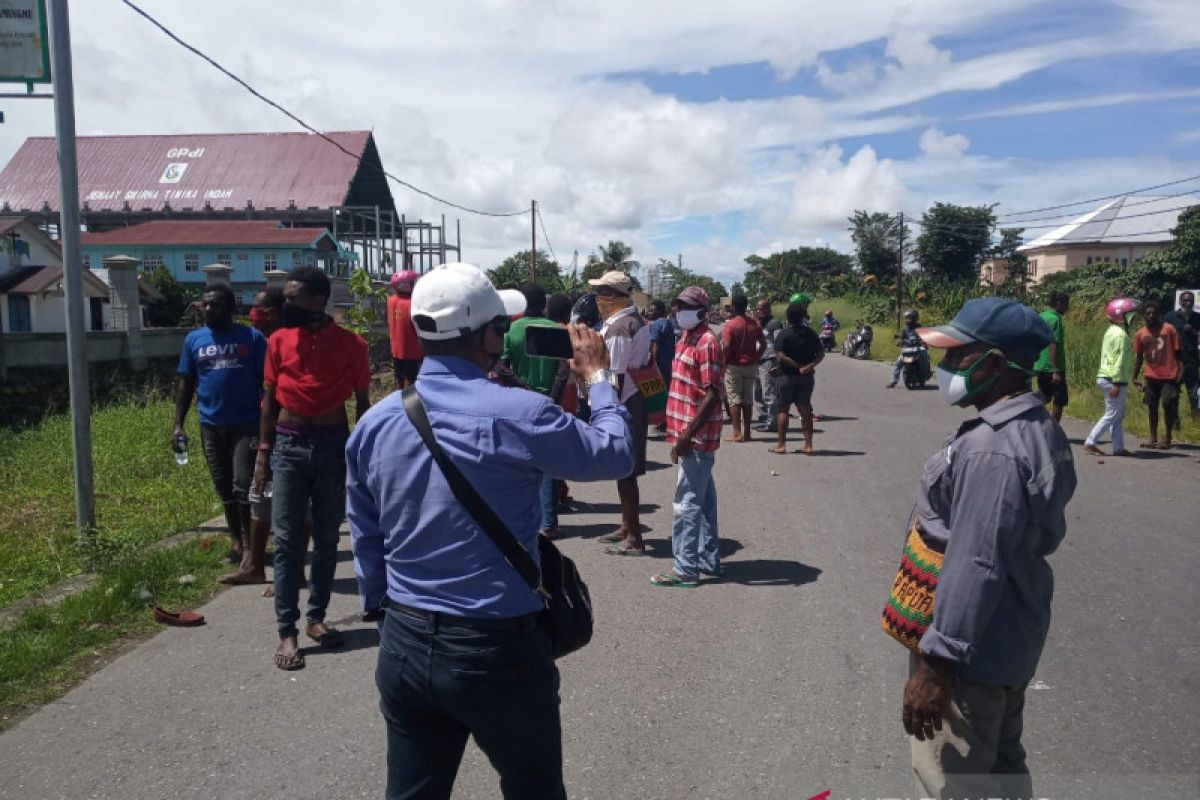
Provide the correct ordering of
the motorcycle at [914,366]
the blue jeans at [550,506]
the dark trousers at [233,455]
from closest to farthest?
the dark trousers at [233,455] < the blue jeans at [550,506] < the motorcycle at [914,366]

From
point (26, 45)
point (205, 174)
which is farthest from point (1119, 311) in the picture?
point (205, 174)

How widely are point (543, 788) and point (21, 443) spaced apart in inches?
466

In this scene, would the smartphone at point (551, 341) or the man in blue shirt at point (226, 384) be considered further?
the man in blue shirt at point (226, 384)

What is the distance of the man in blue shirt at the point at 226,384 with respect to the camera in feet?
20.5

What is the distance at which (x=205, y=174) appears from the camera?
53.5 m

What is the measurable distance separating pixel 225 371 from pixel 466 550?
451 cm

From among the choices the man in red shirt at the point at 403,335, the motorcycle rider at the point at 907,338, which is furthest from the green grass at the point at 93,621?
the motorcycle rider at the point at 907,338

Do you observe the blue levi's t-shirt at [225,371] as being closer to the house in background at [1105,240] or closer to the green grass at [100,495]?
the green grass at [100,495]

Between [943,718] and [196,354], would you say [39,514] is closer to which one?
[196,354]

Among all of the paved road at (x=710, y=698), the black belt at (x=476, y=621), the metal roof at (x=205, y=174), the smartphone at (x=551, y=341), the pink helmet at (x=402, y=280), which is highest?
the metal roof at (x=205, y=174)

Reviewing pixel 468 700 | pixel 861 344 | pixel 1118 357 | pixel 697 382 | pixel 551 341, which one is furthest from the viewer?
pixel 861 344

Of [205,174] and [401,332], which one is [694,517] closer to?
[401,332]

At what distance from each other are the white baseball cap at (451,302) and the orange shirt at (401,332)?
16.6 feet

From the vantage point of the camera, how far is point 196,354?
626 cm
